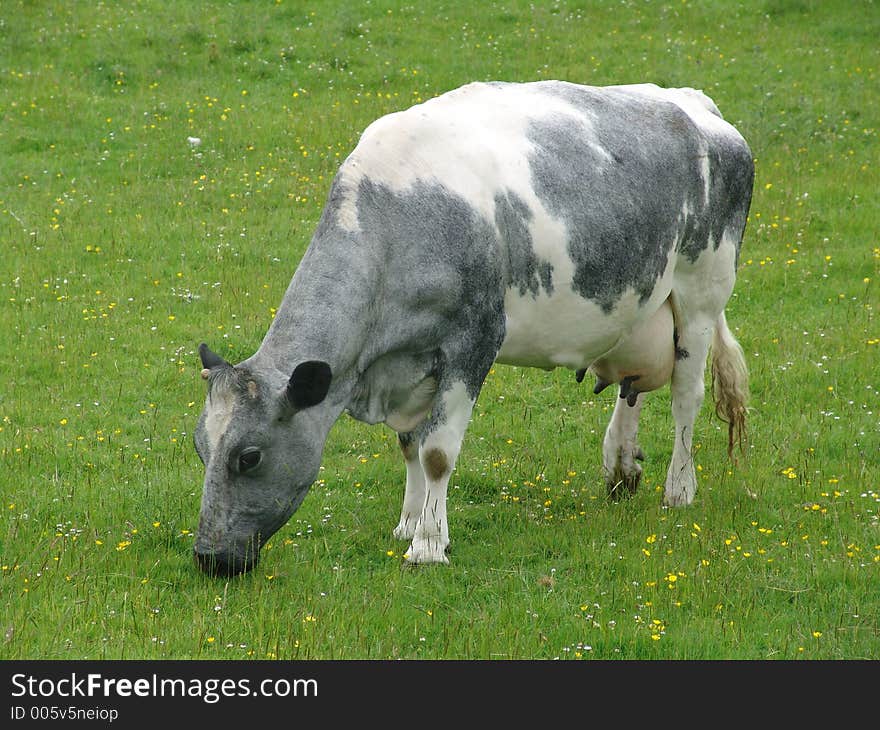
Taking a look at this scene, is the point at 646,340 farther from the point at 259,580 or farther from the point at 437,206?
the point at 259,580

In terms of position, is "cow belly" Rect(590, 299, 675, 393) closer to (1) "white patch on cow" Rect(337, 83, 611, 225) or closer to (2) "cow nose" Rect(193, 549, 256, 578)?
(1) "white patch on cow" Rect(337, 83, 611, 225)

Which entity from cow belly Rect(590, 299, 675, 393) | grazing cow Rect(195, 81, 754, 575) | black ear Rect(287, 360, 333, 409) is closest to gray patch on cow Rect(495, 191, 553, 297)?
grazing cow Rect(195, 81, 754, 575)

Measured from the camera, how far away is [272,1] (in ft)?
80.1

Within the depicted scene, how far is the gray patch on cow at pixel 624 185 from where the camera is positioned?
8.52 meters

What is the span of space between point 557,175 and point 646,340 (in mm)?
1667

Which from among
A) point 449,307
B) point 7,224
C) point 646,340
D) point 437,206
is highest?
point 437,206

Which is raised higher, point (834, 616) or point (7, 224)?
point (834, 616)

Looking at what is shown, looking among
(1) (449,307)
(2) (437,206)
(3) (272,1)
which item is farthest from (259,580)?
(3) (272,1)

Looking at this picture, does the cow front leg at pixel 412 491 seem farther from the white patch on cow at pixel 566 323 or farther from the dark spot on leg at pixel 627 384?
the dark spot on leg at pixel 627 384

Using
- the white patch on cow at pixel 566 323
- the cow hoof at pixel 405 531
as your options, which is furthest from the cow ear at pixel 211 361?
the cow hoof at pixel 405 531

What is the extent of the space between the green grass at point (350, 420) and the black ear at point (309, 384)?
1.13 metres

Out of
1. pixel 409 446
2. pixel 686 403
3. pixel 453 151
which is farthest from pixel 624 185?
pixel 409 446

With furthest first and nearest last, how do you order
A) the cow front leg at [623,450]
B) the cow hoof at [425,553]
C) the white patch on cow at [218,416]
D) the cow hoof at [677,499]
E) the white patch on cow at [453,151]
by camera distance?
1. the cow front leg at [623,450]
2. the cow hoof at [677,499]
3. the cow hoof at [425,553]
4. the white patch on cow at [453,151]
5. the white patch on cow at [218,416]

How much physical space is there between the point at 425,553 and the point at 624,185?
2.76m
